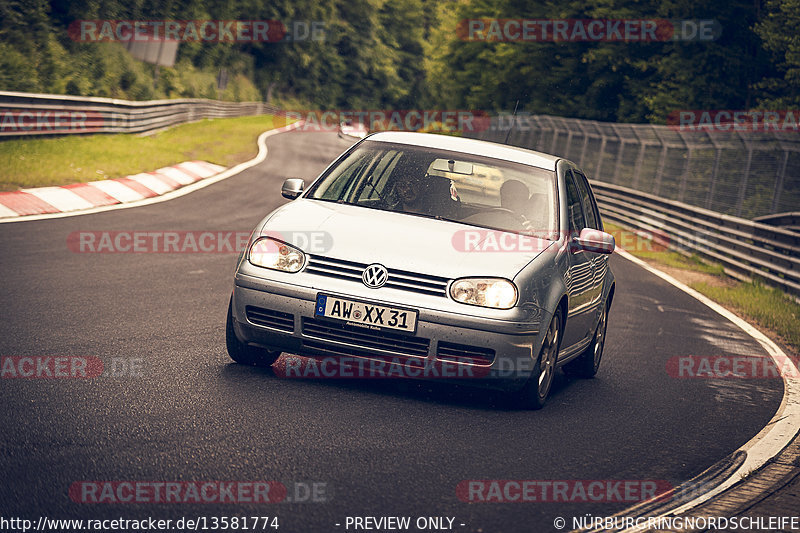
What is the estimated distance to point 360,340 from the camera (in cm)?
609

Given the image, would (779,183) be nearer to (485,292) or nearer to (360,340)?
(485,292)

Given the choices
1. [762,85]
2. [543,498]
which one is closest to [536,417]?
[543,498]

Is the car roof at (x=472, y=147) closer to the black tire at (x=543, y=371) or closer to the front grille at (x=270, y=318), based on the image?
the black tire at (x=543, y=371)

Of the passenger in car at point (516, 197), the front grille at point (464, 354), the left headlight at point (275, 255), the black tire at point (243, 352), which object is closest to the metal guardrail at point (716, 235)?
the passenger in car at point (516, 197)

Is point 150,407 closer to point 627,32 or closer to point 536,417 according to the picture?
point 536,417

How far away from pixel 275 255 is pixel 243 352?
0.75 metres

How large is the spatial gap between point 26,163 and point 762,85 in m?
28.1

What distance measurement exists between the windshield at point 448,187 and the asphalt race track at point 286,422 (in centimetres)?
116

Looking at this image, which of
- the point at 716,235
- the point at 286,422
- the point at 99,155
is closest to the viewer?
the point at 286,422

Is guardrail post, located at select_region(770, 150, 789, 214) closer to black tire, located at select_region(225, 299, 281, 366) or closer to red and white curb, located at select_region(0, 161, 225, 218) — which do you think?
red and white curb, located at select_region(0, 161, 225, 218)

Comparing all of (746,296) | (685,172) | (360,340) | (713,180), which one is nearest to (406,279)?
(360,340)

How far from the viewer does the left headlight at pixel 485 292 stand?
19.8 ft

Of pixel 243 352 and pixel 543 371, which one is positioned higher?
pixel 543 371

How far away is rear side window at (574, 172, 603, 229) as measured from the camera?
816 cm
